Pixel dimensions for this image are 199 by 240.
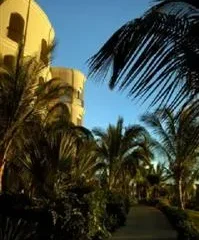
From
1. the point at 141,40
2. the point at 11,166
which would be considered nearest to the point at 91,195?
the point at 11,166

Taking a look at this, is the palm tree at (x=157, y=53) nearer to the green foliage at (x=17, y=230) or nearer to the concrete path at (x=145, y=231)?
the green foliage at (x=17, y=230)

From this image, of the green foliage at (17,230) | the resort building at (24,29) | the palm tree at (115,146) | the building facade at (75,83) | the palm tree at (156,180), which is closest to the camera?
the green foliage at (17,230)

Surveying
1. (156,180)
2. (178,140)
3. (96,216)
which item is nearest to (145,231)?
(96,216)

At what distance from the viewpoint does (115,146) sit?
31453 mm

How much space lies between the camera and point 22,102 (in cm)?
1627

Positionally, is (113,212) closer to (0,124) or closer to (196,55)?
(0,124)

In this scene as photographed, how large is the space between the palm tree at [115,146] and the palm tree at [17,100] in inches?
545

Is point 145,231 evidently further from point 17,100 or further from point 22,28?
point 22,28

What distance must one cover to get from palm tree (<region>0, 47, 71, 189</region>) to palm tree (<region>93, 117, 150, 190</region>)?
545 inches

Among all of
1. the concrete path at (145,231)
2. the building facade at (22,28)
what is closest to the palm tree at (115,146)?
the building facade at (22,28)

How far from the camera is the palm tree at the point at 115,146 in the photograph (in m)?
31.1

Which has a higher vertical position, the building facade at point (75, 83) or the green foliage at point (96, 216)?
the building facade at point (75, 83)

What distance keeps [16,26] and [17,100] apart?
12317 millimetres

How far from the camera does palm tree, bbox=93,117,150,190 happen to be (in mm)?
31066
